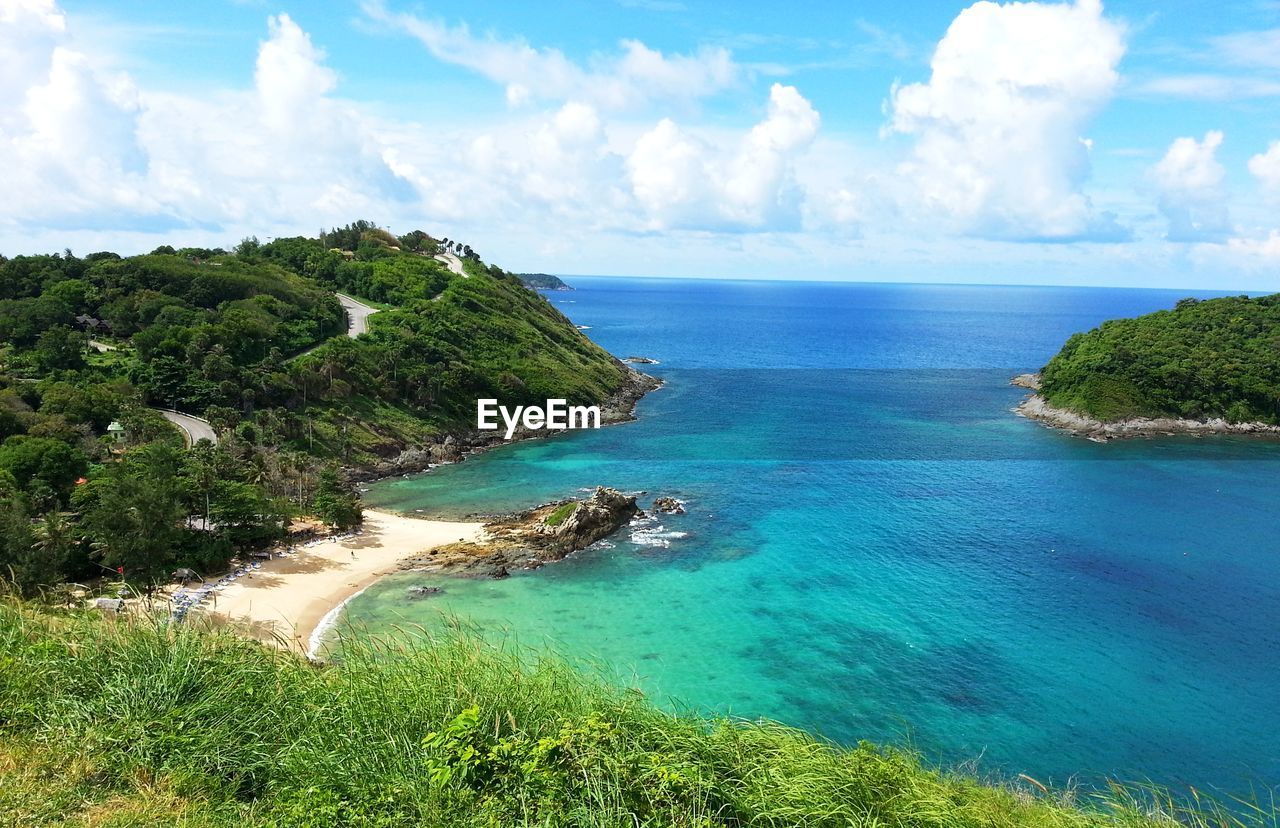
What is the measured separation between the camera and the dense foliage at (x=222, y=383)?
38.9m

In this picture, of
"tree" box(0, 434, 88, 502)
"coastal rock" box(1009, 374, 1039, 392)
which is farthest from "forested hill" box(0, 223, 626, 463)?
"coastal rock" box(1009, 374, 1039, 392)

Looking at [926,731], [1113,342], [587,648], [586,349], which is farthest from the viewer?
[586,349]

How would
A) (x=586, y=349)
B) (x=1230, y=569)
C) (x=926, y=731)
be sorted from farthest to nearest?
(x=586, y=349), (x=1230, y=569), (x=926, y=731)

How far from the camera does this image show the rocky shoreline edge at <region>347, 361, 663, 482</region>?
6762 cm

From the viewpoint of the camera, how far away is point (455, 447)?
76562 mm

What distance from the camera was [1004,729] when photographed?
30.5 m

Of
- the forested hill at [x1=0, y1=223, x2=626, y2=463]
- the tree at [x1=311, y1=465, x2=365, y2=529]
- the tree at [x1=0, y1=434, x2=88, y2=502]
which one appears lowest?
the tree at [x1=311, y1=465, x2=365, y2=529]

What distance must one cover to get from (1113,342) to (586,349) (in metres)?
83.8

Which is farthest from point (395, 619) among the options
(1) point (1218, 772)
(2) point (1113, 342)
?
(2) point (1113, 342)

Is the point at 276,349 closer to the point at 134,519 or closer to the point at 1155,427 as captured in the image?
the point at 134,519

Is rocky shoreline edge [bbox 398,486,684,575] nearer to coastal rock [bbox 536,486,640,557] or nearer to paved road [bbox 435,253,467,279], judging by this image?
coastal rock [bbox 536,486,640,557]

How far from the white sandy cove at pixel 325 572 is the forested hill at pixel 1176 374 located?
8716 centimetres

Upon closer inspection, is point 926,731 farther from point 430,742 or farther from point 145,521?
point 145,521

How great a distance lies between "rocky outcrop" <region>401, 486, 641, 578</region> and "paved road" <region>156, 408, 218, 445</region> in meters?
24.8
